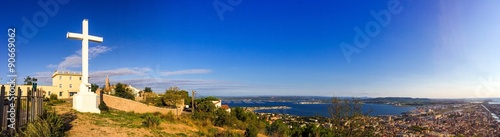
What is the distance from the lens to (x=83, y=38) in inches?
475

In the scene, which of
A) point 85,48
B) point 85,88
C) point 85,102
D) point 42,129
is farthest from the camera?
point 85,48

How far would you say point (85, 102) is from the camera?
38.1 ft

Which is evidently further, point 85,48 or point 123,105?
point 123,105

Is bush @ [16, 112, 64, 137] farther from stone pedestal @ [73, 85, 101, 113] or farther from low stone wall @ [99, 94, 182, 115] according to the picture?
low stone wall @ [99, 94, 182, 115]

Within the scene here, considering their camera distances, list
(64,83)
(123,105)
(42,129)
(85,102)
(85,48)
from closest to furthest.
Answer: (42,129)
(85,102)
(85,48)
(123,105)
(64,83)

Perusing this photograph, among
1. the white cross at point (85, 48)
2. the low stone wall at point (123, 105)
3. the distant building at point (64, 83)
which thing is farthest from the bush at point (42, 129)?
the distant building at point (64, 83)

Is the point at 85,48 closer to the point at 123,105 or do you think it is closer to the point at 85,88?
the point at 85,88

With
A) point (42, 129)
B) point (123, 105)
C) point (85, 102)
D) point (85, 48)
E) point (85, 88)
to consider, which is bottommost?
point (123, 105)

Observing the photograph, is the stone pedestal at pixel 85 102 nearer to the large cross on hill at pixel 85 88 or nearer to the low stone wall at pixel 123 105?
the large cross on hill at pixel 85 88

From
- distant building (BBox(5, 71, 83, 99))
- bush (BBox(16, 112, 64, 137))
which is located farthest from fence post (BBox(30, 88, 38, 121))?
distant building (BBox(5, 71, 83, 99))

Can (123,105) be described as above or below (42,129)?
below

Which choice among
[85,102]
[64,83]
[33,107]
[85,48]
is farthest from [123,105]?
[64,83]

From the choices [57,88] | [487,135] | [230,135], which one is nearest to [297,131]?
[230,135]

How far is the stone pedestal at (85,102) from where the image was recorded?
37.9 feet
